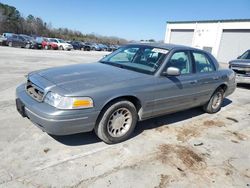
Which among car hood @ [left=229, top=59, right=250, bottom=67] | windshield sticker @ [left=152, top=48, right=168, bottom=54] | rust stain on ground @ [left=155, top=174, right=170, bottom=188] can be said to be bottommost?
rust stain on ground @ [left=155, top=174, right=170, bottom=188]

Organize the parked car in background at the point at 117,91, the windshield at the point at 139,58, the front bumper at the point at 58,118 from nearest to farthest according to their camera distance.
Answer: the front bumper at the point at 58,118 < the parked car in background at the point at 117,91 < the windshield at the point at 139,58

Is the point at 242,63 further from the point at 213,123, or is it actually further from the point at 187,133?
the point at 187,133

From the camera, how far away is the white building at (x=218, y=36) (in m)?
24.8

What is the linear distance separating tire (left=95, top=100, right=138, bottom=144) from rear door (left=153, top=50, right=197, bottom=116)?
22.0 inches

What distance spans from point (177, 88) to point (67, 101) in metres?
2.19

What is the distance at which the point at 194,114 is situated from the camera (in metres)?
5.85

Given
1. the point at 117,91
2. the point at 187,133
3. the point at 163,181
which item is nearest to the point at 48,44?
the point at 187,133

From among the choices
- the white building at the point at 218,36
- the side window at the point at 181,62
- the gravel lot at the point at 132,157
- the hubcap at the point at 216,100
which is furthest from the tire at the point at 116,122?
the white building at the point at 218,36

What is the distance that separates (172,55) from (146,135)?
5.16ft

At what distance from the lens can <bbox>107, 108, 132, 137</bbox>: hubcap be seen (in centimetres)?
382

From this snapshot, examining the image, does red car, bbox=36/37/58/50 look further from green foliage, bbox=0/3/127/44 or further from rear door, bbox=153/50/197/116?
rear door, bbox=153/50/197/116

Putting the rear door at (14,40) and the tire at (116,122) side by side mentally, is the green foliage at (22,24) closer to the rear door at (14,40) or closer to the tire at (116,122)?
the rear door at (14,40)

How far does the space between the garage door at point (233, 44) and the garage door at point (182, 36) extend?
5.09 meters

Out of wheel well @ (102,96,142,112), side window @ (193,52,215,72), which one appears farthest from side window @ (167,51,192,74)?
wheel well @ (102,96,142,112)
